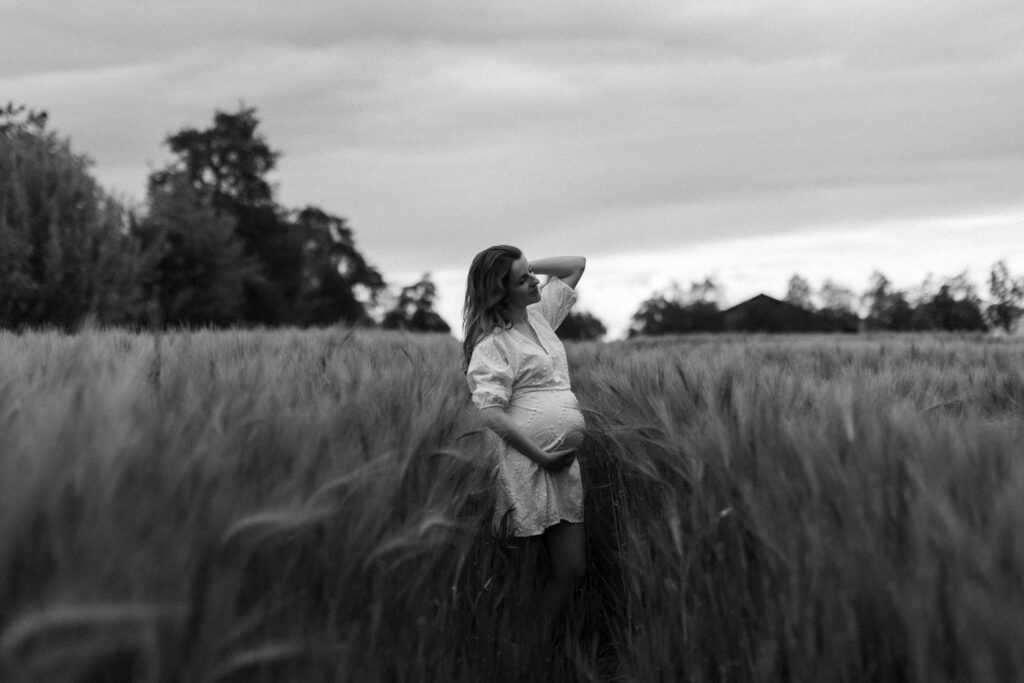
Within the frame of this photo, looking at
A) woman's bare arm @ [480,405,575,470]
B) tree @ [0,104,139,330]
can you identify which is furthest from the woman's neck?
tree @ [0,104,139,330]

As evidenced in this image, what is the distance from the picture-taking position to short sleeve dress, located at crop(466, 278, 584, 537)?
3.66 m

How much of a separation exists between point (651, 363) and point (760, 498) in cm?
256

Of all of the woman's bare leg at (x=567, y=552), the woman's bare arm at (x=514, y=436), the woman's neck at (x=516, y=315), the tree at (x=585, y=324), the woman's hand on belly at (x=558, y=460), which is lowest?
the woman's bare leg at (x=567, y=552)

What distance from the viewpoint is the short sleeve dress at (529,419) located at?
366cm

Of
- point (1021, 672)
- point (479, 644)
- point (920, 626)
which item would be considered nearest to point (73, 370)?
point (479, 644)

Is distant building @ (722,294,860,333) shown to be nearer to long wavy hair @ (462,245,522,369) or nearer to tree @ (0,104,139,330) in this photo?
tree @ (0,104,139,330)

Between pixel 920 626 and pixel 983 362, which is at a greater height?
pixel 983 362

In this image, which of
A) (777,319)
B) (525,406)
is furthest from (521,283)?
(777,319)

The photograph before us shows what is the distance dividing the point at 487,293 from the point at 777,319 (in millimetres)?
56616

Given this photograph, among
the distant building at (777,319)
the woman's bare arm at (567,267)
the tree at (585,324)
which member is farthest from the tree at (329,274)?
the woman's bare arm at (567,267)

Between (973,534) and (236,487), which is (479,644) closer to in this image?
(236,487)

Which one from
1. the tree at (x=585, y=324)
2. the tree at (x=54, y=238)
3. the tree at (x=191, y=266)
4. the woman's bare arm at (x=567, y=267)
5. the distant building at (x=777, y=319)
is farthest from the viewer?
the distant building at (x=777, y=319)

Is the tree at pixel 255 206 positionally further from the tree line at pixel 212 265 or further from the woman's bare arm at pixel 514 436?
the woman's bare arm at pixel 514 436

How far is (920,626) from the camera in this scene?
63.3 inches
